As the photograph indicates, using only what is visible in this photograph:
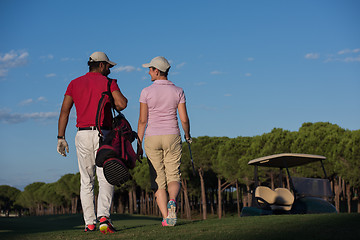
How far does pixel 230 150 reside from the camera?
46875 millimetres

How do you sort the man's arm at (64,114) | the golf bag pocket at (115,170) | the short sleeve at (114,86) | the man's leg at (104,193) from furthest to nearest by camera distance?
the man's arm at (64,114), the short sleeve at (114,86), the man's leg at (104,193), the golf bag pocket at (115,170)

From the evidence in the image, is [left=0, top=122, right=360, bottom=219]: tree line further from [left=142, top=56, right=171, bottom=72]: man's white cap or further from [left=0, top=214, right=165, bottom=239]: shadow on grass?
[left=142, top=56, right=171, bottom=72]: man's white cap

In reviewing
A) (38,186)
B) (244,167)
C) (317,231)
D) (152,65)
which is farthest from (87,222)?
(38,186)

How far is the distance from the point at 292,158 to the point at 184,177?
39.7 meters

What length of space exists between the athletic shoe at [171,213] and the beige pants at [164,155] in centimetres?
40

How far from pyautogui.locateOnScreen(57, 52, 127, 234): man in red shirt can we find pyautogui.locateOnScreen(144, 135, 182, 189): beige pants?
84 cm

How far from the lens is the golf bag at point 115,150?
655 centimetres

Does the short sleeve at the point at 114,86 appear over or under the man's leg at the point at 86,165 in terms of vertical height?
over

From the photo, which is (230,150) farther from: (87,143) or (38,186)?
(38,186)

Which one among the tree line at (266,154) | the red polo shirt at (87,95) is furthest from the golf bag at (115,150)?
the tree line at (266,154)

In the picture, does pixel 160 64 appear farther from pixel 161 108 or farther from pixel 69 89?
pixel 69 89

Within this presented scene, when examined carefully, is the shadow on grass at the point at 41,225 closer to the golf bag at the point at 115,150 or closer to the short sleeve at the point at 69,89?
the golf bag at the point at 115,150

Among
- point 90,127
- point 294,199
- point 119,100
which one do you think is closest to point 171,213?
point 90,127

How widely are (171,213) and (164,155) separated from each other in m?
0.98
